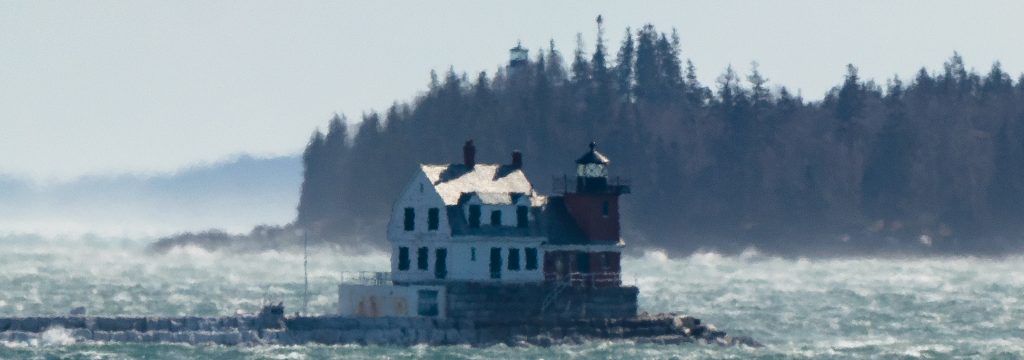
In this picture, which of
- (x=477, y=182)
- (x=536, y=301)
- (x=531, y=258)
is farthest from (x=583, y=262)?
(x=477, y=182)

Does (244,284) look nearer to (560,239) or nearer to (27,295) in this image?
(27,295)

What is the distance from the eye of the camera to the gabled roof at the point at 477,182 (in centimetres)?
7944

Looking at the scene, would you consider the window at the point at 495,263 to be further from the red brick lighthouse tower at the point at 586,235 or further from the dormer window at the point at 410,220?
the dormer window at the point at 410,220

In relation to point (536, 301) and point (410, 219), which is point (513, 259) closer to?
point (536, 301)

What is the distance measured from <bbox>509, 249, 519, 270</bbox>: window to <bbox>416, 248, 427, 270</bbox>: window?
125 inches

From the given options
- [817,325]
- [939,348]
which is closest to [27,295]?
[817,325]

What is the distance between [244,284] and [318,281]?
5678 millimetres

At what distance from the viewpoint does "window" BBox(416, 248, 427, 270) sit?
7961 centimetres

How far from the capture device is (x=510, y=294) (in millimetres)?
78438

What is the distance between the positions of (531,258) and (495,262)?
5.19ft

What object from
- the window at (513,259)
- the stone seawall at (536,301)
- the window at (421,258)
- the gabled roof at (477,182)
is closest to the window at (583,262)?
the stone seawall at (536,301)

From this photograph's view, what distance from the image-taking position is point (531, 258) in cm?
8019

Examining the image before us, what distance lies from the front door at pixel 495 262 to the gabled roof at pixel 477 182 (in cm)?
183

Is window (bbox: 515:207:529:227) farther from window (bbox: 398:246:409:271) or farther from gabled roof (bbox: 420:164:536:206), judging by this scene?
window (bbox: 398:246:409:271)
